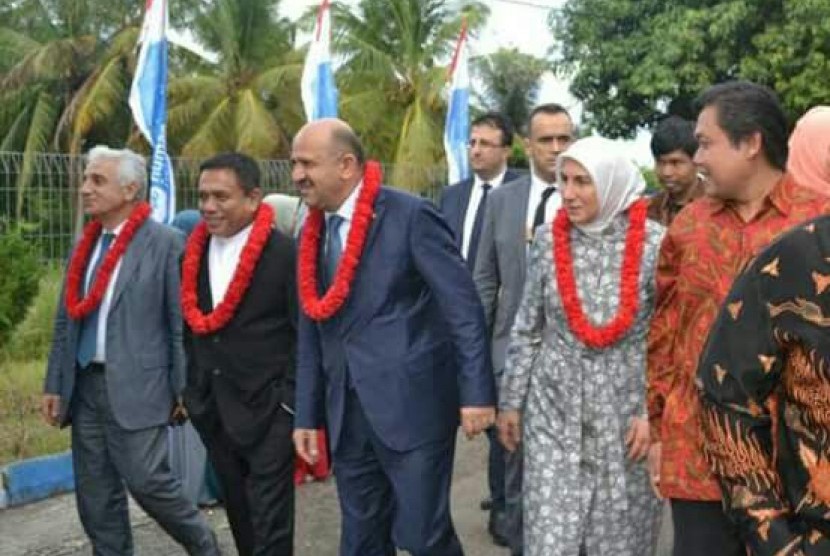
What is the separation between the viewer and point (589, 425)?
350 cm

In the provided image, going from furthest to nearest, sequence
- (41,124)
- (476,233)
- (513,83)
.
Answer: (513,83)
(41,124)
(476,233)

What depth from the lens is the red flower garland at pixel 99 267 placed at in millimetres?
4293

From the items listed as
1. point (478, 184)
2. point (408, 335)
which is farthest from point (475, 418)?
point (478, 184)

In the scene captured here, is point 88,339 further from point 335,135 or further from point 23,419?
point 23,419

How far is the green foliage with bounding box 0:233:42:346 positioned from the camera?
26.8 ft

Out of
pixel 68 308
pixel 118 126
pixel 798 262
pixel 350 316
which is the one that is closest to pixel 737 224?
pixel 798 262

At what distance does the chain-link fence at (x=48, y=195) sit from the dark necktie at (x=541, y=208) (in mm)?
5055

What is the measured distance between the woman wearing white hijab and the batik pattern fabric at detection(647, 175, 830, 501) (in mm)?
334

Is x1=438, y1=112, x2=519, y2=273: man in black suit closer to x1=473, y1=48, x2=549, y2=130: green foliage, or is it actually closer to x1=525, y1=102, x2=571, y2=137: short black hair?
x1=525, y1=102, x2=571, y2=137: short black hair

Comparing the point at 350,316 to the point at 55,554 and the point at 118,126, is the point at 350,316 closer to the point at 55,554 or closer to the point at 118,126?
the point at 55,554

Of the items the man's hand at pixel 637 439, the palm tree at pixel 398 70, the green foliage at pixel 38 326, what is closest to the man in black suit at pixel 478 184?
the man's hand at pixel 637 439

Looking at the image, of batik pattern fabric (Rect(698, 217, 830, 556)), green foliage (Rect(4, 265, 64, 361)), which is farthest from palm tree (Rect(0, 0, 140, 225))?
batik pattern fabric (Rect(698, 217, 830, 556))

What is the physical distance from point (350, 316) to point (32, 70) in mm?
21495

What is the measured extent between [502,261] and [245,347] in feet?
4.37
